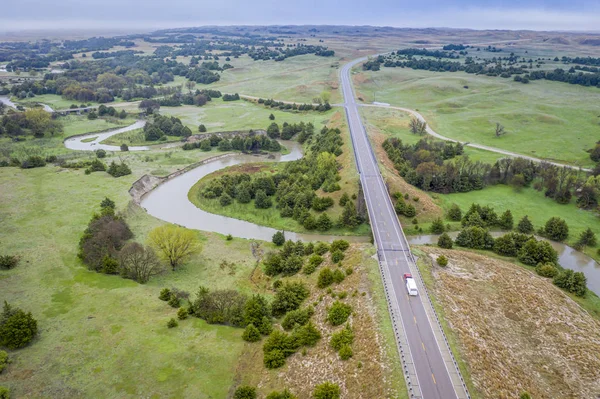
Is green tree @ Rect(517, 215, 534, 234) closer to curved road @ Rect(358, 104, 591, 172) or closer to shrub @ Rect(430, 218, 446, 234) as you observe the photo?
shrub @ Rect(430, 218, 446, 234)

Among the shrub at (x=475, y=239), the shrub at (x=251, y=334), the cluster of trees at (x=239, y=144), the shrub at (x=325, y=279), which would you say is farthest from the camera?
the cluster of trees at (x=239, y=144)

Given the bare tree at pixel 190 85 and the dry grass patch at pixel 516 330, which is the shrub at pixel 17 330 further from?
the bare tree at pixel 190 85

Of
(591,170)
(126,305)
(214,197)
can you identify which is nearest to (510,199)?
(591,170)

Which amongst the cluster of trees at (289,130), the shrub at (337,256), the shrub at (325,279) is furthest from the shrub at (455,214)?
the cluster of trees at (289,130)

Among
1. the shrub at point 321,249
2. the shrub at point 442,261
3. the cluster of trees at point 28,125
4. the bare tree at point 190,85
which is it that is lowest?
the shrub at point 321,249

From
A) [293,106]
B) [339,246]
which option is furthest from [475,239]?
[293,106]

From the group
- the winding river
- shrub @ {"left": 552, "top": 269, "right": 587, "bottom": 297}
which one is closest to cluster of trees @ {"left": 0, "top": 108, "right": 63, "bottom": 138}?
the winding river

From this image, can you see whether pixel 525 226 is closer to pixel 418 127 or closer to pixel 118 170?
pixel 418 127
